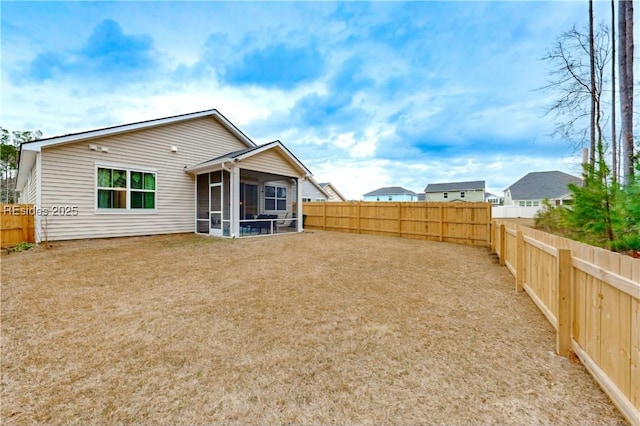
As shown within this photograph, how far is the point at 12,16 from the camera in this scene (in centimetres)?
809

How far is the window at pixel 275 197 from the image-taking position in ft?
51.6

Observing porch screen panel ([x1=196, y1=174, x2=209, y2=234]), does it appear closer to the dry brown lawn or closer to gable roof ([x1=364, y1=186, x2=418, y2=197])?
the dry brown lawn

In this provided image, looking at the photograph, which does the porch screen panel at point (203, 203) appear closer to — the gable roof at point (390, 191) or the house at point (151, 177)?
the house at point (151, 177)

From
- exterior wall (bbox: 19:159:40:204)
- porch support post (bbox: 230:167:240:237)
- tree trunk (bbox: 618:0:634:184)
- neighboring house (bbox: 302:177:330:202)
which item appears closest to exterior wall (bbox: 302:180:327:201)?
neighboring house (bbox: 302:177:330:202)

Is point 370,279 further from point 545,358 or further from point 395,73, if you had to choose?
point 395,73

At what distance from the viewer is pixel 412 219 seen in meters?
12.2

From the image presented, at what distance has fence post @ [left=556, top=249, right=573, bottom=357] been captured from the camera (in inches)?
105

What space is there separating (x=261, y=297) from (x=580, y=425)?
3.64 m

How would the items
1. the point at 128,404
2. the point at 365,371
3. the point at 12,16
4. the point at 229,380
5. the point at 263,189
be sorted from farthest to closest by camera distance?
the point at 263,189 < the point at 12,16 < the point at 365,371 < the point at 229,380 < the point at 128,404

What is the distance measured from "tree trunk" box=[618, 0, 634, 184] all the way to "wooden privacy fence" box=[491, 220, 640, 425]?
580 cm

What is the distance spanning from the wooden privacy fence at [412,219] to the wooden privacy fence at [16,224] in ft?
39.1

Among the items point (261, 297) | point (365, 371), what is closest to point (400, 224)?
point (261, 297)

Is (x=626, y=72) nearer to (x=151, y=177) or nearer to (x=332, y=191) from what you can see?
(x=151, y=177)

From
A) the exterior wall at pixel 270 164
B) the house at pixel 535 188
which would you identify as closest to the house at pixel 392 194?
the house at pixel 535 188
